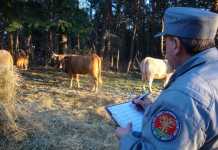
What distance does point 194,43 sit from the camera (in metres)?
2.39

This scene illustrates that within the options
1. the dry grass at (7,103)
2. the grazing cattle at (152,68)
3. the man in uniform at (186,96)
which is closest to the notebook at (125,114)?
the man in uniform at (186,96)

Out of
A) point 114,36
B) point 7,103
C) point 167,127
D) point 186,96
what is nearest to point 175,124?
point 167,127

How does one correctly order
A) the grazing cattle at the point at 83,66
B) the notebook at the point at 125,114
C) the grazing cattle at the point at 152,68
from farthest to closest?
the grazing cattle at the point at 83,66, the grazing cattle at the point at 152,68, the notebook at the point at 125,114

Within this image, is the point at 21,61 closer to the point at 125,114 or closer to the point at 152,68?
the point at 152,68

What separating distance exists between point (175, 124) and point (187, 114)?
0.07m

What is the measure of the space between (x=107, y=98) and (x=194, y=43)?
10.2 m

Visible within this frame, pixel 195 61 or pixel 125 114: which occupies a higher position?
pixel 195 61

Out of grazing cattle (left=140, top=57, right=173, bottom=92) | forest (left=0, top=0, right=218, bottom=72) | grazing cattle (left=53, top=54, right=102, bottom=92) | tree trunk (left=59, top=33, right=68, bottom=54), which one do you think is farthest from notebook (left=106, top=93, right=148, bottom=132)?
tree trunk (left=59, top=33, right=68, bottom=54)

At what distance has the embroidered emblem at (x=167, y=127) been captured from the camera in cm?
214

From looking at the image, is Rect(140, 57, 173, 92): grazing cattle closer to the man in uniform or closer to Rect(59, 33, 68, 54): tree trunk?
Rect(59, 33, 68, 54): tree trunk

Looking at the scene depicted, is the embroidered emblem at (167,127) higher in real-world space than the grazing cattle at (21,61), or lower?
higher

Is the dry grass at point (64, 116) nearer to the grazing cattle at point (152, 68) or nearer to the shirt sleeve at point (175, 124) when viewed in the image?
the grazing cattle at point (152, 68)

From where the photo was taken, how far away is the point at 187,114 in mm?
2168

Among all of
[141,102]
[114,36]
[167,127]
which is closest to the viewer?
[167,127]
